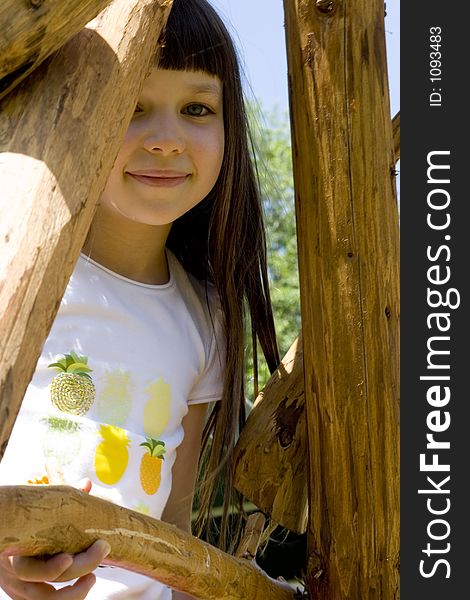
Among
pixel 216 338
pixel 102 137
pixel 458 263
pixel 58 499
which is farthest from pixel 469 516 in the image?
pixel 102 137

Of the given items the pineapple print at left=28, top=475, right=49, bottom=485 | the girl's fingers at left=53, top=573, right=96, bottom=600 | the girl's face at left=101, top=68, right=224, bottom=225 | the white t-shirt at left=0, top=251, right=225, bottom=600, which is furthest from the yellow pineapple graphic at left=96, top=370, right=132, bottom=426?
the girl's fingers at left=53, top=573, right=96, bottom=600

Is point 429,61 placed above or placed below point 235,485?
above

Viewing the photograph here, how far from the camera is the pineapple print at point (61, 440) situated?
5.14 feet

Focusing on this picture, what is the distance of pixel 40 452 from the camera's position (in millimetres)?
1562

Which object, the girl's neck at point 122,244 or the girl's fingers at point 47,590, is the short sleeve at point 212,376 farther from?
the girl's fingers at point 47,590

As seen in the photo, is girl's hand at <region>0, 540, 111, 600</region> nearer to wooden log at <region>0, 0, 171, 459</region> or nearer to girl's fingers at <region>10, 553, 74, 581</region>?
girl's fingers at <region>10, 553, 74, 581</region>

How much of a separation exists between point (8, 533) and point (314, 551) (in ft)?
2.20

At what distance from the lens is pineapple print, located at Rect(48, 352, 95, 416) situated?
159 centimetres

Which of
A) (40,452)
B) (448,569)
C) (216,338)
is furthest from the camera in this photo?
(216,338)

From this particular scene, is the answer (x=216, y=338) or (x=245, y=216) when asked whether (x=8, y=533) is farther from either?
(x=245, y=216)

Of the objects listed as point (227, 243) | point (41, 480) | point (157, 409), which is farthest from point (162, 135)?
point (41, 480)

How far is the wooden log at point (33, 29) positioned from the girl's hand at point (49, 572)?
0.50 meters

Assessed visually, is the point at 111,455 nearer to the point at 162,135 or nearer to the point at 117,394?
the point at 117,394

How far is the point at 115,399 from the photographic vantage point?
1.64 metres
